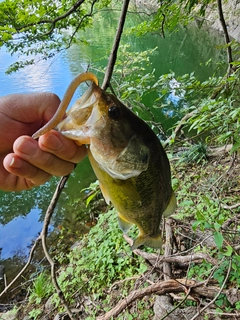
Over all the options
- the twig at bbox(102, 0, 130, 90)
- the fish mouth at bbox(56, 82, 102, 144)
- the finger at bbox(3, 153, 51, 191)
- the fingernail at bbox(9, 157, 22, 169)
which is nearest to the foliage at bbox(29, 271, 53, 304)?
the finger at bbox(3, 153, 51, 191)

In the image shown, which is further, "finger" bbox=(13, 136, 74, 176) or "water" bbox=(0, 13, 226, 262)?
"water" bbox=(0, 13, 226, 262)

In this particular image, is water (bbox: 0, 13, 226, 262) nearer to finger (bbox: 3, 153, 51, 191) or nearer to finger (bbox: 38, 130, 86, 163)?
finger (bbox: 38, 130, 86, 163)

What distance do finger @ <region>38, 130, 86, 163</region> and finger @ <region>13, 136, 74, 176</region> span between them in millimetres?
34

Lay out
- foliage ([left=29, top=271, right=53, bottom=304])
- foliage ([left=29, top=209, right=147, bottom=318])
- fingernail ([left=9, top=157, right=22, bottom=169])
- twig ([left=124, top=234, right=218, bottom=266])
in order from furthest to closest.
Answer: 1. foliage ([left=29, top=271, right=53, bottom=304])
2. foliage ([left=29, top=209, right=147, bottom=318])
3. twig ([left=124, top=234, right=218, bottom=266])
4. fingernail ([left=9, top=157, right=22, bottom=169])

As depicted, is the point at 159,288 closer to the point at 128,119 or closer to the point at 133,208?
the point at 133,208

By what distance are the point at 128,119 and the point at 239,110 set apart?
1.84 meters

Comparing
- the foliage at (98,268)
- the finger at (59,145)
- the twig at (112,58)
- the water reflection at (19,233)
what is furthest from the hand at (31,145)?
the water reflection at (19,233)

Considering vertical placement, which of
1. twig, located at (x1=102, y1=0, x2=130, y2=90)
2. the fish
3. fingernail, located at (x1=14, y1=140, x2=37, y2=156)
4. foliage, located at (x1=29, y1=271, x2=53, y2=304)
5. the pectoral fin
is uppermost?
twig, located at (x1=102, y1=0, x2=130, y2=90)

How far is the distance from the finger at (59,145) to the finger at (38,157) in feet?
0.11

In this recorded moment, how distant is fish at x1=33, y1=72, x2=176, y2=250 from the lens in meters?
1.20

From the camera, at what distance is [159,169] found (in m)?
1.38

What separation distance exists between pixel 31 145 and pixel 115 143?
35 centimetres

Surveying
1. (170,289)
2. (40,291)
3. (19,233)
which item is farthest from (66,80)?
(170,289)

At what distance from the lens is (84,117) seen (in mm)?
1203
